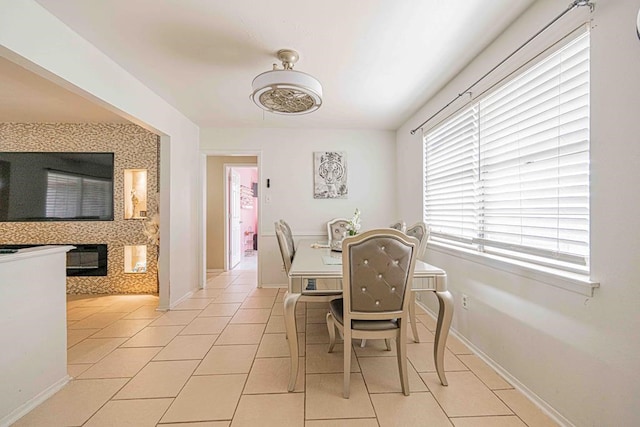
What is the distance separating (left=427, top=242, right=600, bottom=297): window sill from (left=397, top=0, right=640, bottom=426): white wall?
0.11 feet

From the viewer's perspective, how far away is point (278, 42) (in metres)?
2.01

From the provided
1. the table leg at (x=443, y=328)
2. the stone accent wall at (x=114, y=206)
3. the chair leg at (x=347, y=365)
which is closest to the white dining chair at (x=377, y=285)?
the chair leg at (x=347, y=365)

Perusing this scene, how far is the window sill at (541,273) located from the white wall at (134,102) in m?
3.07

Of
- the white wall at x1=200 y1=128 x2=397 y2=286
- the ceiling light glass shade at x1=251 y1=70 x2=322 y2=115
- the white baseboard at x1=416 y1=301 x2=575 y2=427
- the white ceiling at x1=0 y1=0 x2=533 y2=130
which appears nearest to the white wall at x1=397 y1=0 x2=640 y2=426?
the white baseboard at x1=416 y1=301 x2=575 y2=427

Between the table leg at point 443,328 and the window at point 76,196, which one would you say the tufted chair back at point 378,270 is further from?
the window at point 76,196

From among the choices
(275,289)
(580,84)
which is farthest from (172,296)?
(580,84)

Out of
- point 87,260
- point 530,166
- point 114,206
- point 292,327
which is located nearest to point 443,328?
point 292,327

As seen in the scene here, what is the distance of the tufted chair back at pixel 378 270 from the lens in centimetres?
156

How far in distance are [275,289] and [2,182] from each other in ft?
12.3

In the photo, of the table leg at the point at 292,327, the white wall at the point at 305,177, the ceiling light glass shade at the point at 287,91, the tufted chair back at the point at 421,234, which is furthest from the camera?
A: the white wall at the point at 305,177

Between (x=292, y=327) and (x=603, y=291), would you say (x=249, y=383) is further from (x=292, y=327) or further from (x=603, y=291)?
(x=603, y=291)

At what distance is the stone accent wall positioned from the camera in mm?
3664

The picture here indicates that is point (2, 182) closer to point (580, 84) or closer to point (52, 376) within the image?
point (52, 376)

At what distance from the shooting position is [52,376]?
5.68 feet
